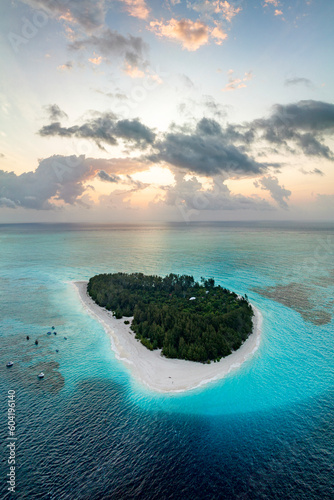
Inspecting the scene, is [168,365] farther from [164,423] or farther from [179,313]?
[179,313]

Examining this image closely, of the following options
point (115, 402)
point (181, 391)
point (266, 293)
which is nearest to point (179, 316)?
point (181, 391)

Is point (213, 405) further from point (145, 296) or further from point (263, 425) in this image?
point (145, 296)

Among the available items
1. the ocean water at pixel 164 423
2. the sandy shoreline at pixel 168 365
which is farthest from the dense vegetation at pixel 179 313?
the ocean water at pixel 164 423

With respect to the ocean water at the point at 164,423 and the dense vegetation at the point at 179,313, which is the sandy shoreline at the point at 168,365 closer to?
the dense vegetation at the point at 179,313

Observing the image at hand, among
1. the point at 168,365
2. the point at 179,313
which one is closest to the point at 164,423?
the point at 168,365

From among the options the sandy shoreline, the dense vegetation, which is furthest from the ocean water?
the dense vegetation

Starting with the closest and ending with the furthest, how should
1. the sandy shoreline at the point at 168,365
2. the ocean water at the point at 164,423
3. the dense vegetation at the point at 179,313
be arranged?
the ocean water at the point at 164,423 → the sandy shoreline at the point at 168,365 → the dense vegetation at the point at 179,313
